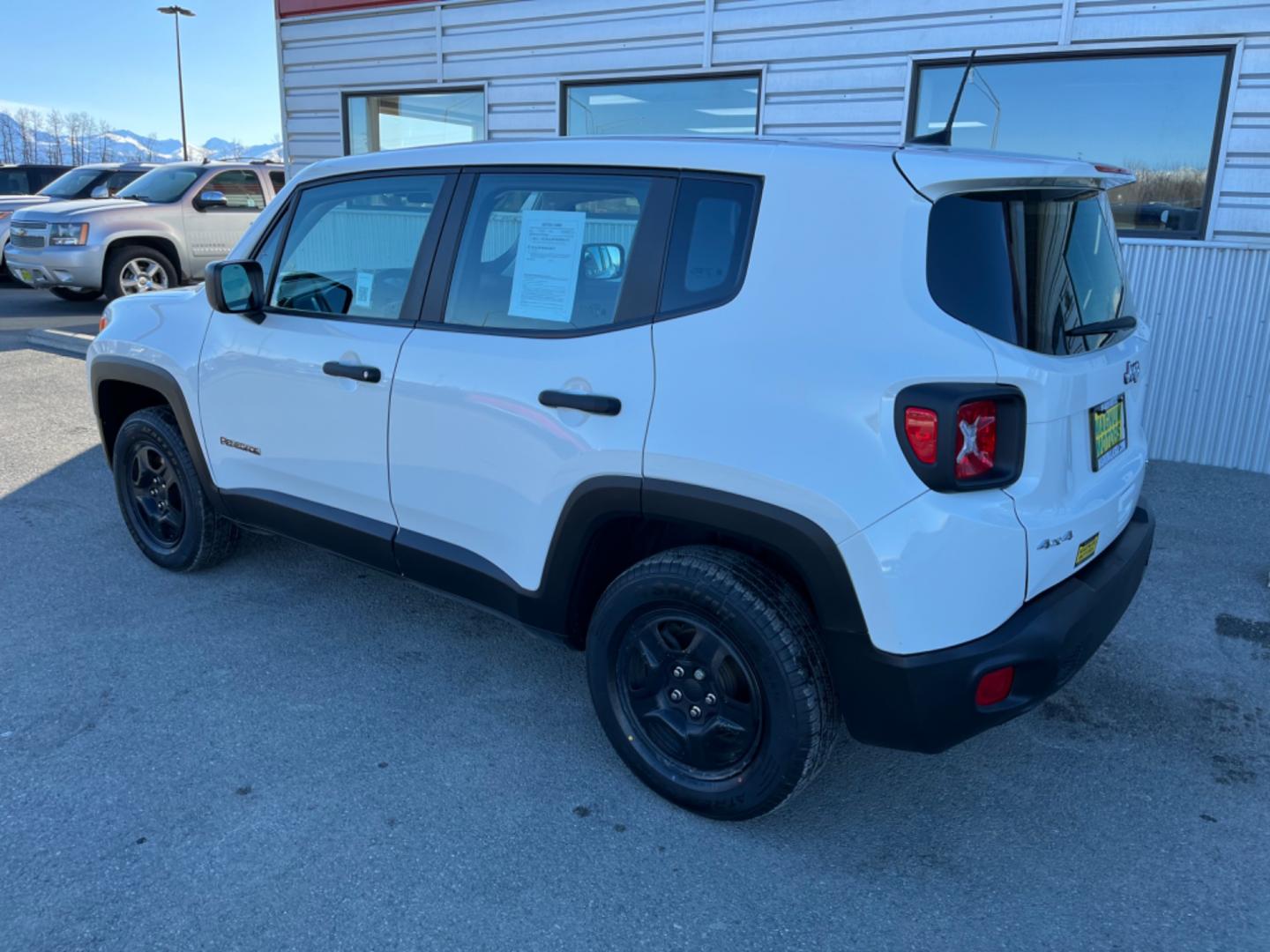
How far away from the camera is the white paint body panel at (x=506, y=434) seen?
2.64m

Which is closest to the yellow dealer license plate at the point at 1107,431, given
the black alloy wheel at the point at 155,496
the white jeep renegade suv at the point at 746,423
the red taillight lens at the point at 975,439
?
the white jeep renegade suv at the point at 746,423

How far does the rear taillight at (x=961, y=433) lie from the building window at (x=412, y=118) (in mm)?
7672

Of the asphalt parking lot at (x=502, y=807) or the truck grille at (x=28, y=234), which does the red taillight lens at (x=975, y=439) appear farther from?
the truck grille at (x=28, y=234)

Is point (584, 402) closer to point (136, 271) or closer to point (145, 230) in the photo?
point (145, 230)

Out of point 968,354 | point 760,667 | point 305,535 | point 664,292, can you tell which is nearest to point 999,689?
point 760,667

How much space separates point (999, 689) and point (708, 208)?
1447mm

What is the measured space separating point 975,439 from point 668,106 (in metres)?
6.51

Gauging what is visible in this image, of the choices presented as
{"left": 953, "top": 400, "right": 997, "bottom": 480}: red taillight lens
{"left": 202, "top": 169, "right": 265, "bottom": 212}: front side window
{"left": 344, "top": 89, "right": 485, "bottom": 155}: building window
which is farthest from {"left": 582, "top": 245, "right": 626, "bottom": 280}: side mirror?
{"left": 202, "top": 169, "right": 265, "bottom": 212}: front side window

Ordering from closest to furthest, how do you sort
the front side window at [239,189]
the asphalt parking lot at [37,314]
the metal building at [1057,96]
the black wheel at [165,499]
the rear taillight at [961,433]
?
1. the rear taillight at [961,433]
2. the black wheel at [165,499]
3. the metal building at [1057,96]
4. the asphalt parking lot at [37,314]
5. the front side window at [239,189]

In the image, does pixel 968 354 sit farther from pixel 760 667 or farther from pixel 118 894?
pixel 118 894

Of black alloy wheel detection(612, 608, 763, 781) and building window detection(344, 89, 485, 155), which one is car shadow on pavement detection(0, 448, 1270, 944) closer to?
black alloy wheel detection(612, 608, 763, 781)

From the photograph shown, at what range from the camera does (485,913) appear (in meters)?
2.37

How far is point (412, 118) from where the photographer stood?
961 centimetres

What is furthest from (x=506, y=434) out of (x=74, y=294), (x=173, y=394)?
(x=74, y=294)
